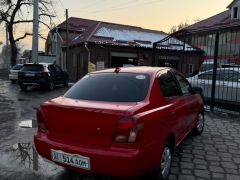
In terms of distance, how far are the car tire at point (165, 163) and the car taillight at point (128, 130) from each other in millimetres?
814

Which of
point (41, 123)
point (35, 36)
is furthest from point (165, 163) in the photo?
point (35, 36)

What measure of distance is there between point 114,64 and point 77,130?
75.2 feet

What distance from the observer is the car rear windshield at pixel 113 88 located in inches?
167

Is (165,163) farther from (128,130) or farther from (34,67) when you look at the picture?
(34,67)

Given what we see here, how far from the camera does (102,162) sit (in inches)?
143

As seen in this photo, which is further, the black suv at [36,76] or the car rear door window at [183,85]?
the black suv at [36,76]

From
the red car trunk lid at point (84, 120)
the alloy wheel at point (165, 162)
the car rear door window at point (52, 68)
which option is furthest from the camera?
the car rear door window at point (52, 68)

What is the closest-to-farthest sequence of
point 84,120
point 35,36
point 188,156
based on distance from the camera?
point 84,120 → point 188,156 → point 35,36

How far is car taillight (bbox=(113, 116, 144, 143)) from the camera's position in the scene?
3.65 m

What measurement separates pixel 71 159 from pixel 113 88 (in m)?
1.15

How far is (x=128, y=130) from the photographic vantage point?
3.64 m

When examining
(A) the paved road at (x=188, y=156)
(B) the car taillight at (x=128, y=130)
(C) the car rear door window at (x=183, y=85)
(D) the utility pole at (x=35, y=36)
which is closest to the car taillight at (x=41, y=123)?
(A) the paved road at (x=188, y=156)

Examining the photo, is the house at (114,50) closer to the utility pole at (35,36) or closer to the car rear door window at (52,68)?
the car rear door window at (52,68)

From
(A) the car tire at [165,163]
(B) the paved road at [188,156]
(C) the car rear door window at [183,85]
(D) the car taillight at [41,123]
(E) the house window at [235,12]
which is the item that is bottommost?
→ (B) the paved road at [188,156]
